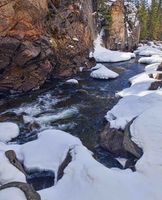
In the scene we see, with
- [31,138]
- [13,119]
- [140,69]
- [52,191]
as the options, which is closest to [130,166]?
[52,191]

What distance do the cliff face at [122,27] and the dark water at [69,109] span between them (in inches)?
793

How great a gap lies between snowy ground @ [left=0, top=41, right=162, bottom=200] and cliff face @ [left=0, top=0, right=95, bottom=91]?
8.90 m

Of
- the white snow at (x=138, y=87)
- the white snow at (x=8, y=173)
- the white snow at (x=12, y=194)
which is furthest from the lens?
the white snow at (x=138, y=87)

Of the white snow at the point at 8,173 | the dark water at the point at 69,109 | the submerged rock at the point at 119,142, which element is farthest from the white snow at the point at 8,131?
the submerged rock at the point at 119,142

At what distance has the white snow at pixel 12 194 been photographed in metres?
10.9

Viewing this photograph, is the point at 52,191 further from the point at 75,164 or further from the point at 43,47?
the point at 43,47

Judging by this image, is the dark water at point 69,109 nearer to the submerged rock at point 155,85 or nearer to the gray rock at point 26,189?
the submerged rock at point 155,85

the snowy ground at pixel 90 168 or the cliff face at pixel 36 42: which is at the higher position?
the cliff face at pixel 36 42

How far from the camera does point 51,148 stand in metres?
15.7

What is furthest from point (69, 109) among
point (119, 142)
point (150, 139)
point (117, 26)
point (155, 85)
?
point (117, 26)

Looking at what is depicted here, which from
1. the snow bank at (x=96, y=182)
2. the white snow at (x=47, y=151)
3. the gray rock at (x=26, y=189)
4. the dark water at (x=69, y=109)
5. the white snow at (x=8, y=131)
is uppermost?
the gray rock at (x=26, y=189)

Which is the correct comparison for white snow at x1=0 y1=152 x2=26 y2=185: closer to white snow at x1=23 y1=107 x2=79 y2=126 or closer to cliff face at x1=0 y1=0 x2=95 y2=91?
white snow at x1=23 y1=107 x2=79 y2=126

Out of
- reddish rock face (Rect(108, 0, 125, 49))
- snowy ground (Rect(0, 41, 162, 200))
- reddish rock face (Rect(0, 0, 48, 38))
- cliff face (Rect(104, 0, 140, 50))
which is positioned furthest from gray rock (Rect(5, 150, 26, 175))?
reddish rock face (Rect(108, 0, 125, 49))

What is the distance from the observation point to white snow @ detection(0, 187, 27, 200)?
428 inches
